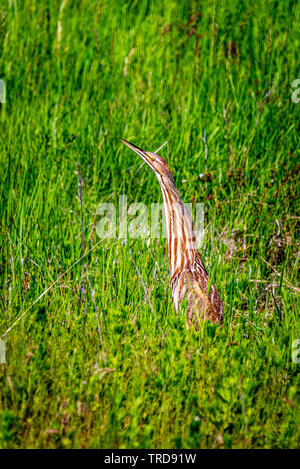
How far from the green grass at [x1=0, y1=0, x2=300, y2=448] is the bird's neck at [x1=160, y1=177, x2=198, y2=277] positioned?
14 cm

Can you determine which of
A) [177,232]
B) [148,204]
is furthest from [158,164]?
[148,204]

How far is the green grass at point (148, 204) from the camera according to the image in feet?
7.16

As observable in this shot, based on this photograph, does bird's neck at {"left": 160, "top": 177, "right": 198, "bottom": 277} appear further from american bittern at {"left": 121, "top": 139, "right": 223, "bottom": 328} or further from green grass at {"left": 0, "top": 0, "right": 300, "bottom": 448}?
green grass at {"left": 0, "top": 0, "right": 300, "bottom": 448}

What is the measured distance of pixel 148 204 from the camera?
12.3 ft

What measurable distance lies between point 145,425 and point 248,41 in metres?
3.53

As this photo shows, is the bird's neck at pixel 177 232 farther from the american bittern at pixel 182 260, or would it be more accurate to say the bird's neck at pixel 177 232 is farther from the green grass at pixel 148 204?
the green grass at pixel 148 204

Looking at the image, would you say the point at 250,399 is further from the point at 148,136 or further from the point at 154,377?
the point at 148,136

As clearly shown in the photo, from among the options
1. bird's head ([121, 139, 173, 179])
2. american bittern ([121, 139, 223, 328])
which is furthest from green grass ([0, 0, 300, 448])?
bird's head ([121, 139, 173, 179])

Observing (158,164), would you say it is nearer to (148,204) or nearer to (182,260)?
(182,260)

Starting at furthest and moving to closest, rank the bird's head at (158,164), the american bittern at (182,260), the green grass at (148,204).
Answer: the bird's head at (158,164), the american bittern at (182,260), the green grass at (148,204)

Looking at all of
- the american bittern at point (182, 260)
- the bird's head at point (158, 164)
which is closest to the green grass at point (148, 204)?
the american bittern at point (182, 260)

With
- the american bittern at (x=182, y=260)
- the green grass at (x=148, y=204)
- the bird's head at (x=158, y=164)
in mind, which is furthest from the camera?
the bird's head at (x=158, y=164)

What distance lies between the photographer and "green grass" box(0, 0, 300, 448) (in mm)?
2184
